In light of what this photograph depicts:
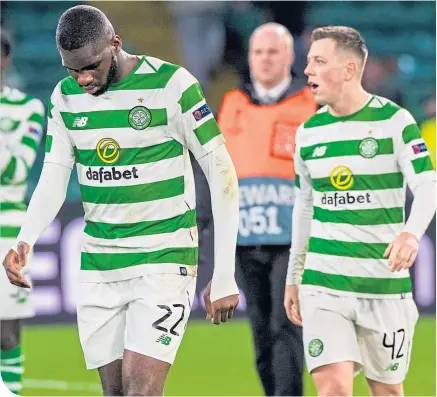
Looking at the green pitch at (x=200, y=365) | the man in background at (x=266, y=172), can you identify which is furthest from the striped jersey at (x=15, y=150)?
the green pitch at (x=200, y=365)

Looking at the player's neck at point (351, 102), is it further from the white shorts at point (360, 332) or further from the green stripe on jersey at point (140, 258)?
the green stripe on jersey at point (140, 258)

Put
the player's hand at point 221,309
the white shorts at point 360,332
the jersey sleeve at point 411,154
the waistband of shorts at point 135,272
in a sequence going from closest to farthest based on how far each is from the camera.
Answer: the player's hand at point 221,309
the waistband of shorts at point 135,272
the jersey sleeve at point 411,154
the white shorts at point 360,332

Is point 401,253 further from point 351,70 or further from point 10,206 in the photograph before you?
point 10,206

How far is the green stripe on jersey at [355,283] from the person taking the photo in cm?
478

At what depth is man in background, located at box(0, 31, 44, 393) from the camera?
5926 mm

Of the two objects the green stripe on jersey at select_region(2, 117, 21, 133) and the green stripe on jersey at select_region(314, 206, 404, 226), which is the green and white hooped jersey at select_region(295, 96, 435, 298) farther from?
the green stripe on jersey at select_region(2, 117, 21, 133)

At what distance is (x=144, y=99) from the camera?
4.15m

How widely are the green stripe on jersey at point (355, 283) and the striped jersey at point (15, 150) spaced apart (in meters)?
1.85

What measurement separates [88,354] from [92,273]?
0.30 m

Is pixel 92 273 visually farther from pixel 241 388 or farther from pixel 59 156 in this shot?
pixel 241 388

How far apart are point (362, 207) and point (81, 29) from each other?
148 centimetres

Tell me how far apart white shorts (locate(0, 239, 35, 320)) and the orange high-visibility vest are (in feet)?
3.89

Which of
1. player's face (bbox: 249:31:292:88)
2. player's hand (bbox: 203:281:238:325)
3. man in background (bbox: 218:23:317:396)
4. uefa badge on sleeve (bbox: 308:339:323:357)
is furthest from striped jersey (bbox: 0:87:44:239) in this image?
player's hand (bbox: 203:281:238:325)

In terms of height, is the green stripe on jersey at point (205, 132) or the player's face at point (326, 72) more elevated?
the player's face at point (326, 72)
